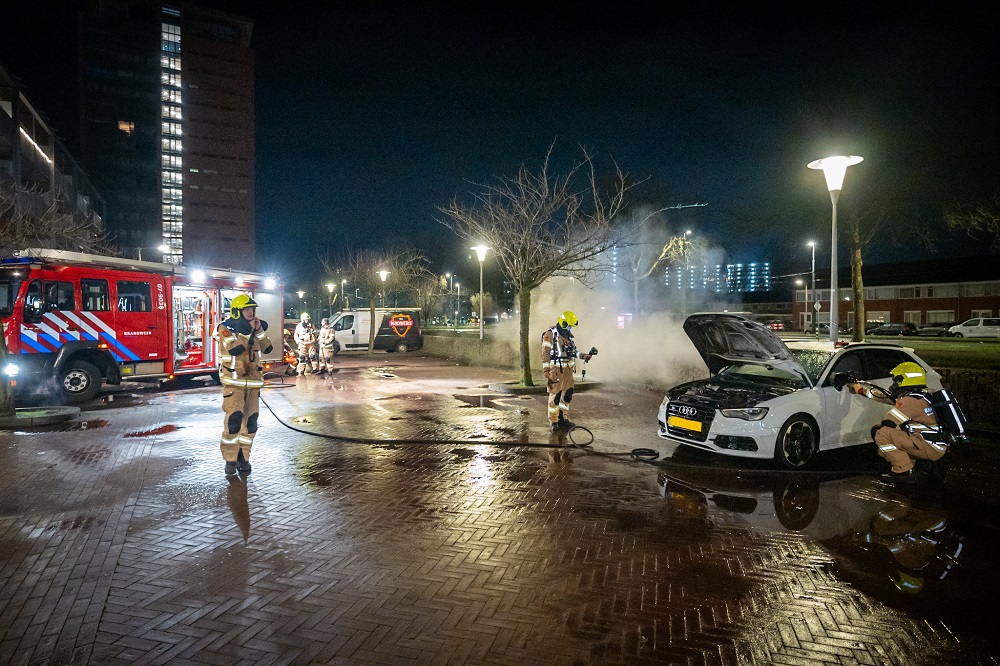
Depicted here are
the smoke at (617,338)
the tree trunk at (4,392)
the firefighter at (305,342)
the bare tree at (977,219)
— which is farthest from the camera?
the firefighter at (305,342)

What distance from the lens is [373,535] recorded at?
5.22 meters

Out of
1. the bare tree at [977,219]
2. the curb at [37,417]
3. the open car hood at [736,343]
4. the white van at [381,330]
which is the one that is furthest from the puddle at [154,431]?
the white van at [381,330]

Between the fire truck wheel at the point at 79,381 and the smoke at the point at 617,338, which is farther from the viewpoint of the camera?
the smoke at the point at 617,338

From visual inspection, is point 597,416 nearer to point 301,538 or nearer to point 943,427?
point 943,427

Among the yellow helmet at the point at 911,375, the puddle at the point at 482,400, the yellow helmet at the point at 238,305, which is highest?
the yellow helmet at the point at 238,305

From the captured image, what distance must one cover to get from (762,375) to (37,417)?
35.8 feet

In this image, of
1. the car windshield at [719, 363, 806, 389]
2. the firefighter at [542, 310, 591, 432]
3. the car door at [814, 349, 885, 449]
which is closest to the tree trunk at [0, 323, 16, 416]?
the firefighter at [542, 310, 591, 432]

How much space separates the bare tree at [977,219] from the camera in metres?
14.4

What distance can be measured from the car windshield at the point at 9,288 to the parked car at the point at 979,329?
47288 millimetres

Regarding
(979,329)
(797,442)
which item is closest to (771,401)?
(797,442)

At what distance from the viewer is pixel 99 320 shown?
13.3m

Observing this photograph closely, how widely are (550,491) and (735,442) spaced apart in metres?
2.31

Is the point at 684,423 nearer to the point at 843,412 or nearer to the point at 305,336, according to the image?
the point at 843,412

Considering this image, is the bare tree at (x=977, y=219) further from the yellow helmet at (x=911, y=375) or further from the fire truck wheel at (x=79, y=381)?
the fire truck wheel at (x=79, y=381)
